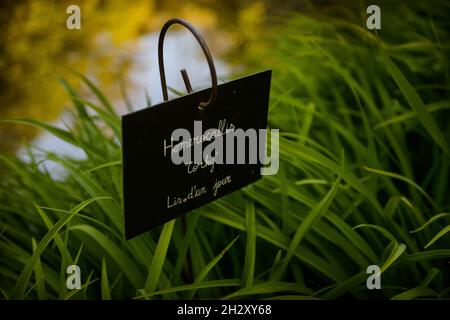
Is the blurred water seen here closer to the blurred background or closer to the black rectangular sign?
the blurred background

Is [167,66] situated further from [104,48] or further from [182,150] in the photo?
[182,150]

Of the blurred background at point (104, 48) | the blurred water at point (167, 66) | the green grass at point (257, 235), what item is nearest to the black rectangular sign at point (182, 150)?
the green grass at point (257, 235)

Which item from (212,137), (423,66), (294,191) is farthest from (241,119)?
(423,66)

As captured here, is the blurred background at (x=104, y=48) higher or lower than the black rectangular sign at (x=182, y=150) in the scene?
higher

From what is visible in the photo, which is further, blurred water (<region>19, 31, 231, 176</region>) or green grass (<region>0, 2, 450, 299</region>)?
blurred water (<region>19, 31, 231, 176</region>)

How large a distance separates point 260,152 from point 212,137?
111 millimetres

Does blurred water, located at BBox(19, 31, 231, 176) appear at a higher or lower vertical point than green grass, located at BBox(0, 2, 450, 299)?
higher

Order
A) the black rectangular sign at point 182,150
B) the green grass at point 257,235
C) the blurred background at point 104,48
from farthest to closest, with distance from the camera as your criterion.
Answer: the blurred background at point 104,48, the green grass at point 257,235, the black rectangular sign at point 182,150

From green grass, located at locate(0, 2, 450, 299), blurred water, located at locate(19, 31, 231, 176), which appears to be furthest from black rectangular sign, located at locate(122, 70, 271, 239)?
blurred water, located at locate(19, 31, 231, 176)

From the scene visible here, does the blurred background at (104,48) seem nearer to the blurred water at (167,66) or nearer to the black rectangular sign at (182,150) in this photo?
the blurred water at (167,66)

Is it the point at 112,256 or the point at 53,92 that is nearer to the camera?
the point at 112,256

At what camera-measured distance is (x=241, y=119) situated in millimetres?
670

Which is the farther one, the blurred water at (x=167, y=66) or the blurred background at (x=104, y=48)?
the blurred water at (x=167, y=66)

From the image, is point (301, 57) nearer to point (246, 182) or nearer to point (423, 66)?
point (423, 66)
